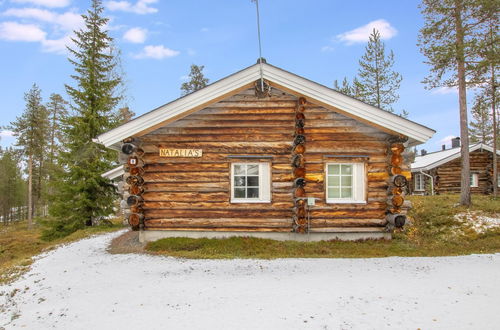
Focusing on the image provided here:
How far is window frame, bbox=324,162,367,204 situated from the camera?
10.3 m

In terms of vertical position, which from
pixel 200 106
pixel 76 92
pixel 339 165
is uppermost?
pixel 76 92

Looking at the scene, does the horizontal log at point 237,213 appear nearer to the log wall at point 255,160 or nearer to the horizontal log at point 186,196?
the log wall at point 255,160

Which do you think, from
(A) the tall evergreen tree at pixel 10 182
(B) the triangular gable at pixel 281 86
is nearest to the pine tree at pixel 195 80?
(A) the tall evergreen tree at pixel 10 182

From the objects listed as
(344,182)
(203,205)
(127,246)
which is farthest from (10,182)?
(344,182)

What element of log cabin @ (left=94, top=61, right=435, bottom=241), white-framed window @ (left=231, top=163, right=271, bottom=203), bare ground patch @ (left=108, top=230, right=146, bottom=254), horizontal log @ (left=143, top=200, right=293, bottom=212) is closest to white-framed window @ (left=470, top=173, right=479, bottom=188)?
log cabin @ (left=94, top=61, right=435, bottom=241)

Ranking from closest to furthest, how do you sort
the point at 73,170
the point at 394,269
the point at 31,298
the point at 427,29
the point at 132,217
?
1. the point at 31,298
2. the point at 394,269
3. the point at 132,217
4. the point at 427,29
5. the point at 73,170

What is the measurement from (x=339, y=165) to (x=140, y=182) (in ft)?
21.0

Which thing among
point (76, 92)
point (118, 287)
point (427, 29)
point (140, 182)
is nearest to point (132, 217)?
point (140, 182)

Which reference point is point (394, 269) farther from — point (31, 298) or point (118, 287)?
point (31, 298)

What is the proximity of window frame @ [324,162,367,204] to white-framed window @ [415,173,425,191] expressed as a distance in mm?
22764

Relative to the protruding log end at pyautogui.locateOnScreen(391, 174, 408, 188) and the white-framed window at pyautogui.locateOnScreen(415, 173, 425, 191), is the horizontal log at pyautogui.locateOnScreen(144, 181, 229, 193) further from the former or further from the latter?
the white-framed window at pyautogui.locateOnScreen(415, 173, 425, 191)

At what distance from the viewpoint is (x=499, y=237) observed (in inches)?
420

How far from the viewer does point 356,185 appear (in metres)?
10.3

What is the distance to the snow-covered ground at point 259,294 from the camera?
4.75 metres
